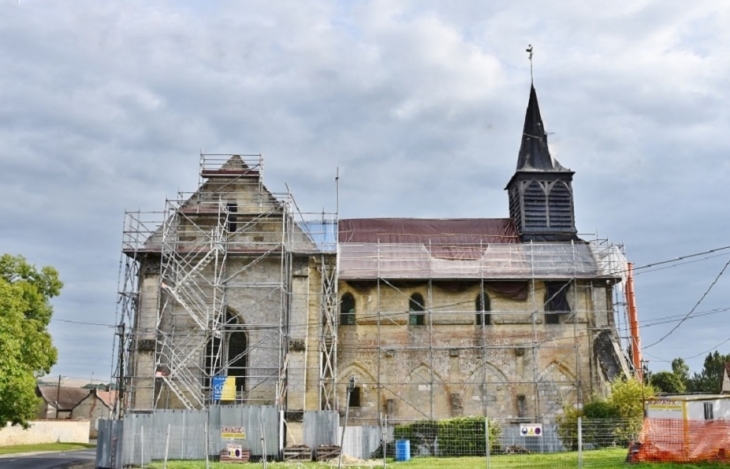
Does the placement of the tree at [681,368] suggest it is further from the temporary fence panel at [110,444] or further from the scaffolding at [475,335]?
the temporary fence panel at [110,444]

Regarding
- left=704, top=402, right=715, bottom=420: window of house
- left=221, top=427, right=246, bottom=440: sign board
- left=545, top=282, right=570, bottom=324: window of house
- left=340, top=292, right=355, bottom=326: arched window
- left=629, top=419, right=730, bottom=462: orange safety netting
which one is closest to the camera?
left=629, top=419, right=730, bottom=462: orange safety netting

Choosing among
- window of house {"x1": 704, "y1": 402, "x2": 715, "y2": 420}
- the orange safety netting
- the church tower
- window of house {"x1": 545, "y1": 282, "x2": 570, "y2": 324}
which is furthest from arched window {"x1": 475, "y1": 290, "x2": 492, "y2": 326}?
the orange safety netting

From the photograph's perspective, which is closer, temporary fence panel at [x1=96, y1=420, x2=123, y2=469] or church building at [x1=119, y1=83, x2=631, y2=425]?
temporary fence panel at [x1=96, y1=420, x2=123, y2=469]

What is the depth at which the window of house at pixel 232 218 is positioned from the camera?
3330 cm

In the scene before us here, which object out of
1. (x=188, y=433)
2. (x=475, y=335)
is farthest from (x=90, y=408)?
(x=475, y=335)

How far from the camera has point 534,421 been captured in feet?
107

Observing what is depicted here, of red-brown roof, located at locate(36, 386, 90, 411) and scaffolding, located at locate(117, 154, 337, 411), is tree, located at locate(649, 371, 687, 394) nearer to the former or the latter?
scaffolding, located at locate(117, 154, 337, 411)

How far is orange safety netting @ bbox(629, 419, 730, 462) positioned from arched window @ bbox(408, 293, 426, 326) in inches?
527

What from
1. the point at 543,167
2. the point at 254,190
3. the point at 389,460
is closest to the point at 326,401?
the point at 389,460

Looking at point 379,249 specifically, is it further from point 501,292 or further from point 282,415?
point 282,415

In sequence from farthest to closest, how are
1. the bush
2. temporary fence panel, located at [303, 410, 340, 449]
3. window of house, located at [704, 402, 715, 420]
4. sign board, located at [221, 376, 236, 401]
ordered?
sign board, located at [221, 376, 236, 401] < the bush < temporary fence panel, located at [303, 410, 340, 449] < window of house, located at [704, 402, 715, 420]

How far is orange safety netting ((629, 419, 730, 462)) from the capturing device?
20.5 m

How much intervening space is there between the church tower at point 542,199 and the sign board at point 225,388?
54.5 feet

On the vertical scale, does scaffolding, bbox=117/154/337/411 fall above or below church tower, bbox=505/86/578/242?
below
